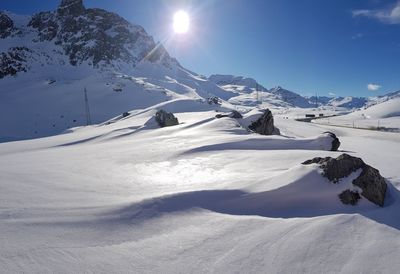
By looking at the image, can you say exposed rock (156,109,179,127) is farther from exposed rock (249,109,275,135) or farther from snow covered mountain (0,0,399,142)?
snow covered mountain (0,0,399,142)

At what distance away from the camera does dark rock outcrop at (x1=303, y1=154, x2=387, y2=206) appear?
5.59 metres

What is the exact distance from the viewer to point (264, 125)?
19969 millimetres

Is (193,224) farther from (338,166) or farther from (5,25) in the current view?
(5,25)

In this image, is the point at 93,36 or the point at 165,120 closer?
the point at 165,120

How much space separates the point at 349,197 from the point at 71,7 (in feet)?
478

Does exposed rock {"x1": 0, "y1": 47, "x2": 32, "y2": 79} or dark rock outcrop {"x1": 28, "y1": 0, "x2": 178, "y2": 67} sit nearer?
exposed rock {"x1": 0, "y1": 47, "x2": 32, "y2": 79}

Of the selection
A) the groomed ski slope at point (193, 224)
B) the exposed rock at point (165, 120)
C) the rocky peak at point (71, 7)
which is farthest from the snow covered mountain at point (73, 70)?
the groomed ski slope at point (193, 224)

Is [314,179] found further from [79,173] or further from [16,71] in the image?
[16,71]

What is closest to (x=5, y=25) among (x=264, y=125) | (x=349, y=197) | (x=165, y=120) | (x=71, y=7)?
(x=71, y=7)

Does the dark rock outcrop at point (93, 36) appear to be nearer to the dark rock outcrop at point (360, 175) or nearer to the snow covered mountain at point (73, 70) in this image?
the snow covered mountain at point (73, 70)

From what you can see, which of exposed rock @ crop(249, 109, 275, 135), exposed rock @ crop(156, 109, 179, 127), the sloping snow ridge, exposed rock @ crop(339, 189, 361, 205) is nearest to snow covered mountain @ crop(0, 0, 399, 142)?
exposed rock @ crop(156, 109, 179, 127)

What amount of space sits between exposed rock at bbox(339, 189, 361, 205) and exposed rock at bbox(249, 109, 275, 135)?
550 inches

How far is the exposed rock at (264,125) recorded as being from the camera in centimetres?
1962

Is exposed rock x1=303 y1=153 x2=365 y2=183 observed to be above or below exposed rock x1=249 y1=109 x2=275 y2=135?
below
